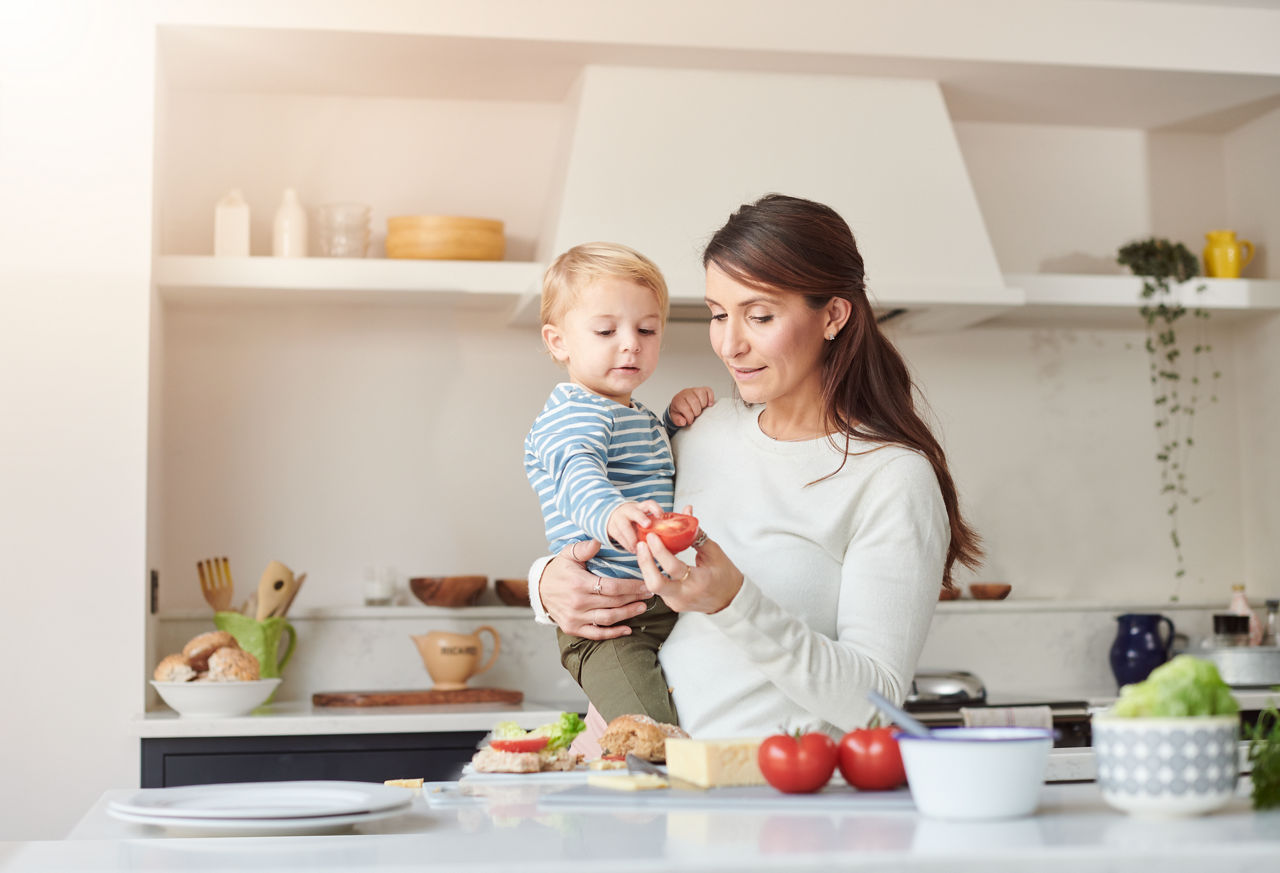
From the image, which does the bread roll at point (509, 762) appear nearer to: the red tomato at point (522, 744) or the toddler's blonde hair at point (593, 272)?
the red tomato at point (522, 744)

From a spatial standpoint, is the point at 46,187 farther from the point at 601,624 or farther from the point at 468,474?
the point at 601,624

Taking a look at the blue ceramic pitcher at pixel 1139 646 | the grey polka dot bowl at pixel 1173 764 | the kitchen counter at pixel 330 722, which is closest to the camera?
the grey polka dot bowl at pixel 1173 764

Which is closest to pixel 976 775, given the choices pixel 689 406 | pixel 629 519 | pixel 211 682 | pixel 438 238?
pixel 629 519

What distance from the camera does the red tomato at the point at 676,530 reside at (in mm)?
1300

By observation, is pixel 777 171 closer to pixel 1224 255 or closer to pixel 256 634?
pixel 1224 255

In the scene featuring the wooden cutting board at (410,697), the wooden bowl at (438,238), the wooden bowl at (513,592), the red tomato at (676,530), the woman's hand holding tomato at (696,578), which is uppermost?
the wooden bowl at (438,238)

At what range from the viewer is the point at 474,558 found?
3832 mm

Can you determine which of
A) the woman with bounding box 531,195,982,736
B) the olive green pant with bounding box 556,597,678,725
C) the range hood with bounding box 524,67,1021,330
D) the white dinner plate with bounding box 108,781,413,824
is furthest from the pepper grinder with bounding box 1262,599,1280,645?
the white dinner plate with bounding box 108,781,413,824

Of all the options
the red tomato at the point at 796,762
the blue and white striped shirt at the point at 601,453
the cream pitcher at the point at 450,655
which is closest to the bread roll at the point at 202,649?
the cream pitcher at the point at 450,655

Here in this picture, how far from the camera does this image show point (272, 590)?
340cm

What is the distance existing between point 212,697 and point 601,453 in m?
1.67

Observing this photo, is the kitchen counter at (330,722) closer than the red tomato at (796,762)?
No

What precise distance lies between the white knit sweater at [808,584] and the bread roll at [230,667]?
1.62 meters

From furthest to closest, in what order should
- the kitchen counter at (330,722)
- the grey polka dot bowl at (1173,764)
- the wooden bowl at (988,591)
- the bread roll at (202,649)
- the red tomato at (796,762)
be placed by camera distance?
the wooden bowl at (988,591), the bread roll at (202,649), the kitchen counter at (330,722), the red tomato at (796,762), the grey polka dot bowl at (1173,764)
